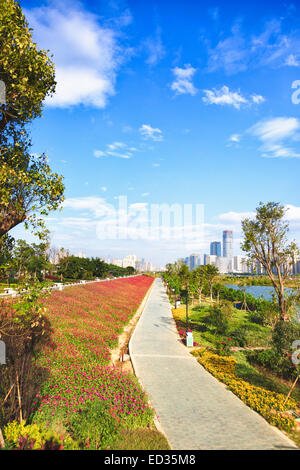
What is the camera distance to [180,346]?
15.4m

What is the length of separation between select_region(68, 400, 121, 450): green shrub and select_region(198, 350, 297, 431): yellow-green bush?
4.67 m

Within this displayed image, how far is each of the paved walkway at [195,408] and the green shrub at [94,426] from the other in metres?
1.48

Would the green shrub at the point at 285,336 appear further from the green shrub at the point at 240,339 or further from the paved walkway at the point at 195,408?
the green shrub at the point at 240,339

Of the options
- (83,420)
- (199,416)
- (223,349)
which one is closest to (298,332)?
(223,349)

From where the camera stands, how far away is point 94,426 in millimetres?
6582

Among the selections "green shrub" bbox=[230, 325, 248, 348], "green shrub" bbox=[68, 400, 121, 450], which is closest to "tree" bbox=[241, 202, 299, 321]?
"green shrub" bbox=[230, 325, 248, 348]

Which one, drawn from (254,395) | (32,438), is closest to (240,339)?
(254,395)

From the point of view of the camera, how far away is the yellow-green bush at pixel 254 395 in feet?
24.9

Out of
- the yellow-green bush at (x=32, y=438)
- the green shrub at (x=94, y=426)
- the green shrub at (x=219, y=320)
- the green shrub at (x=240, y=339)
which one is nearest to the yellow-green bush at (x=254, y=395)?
the green shrub at (x=240, y=339)

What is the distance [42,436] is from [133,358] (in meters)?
7.54

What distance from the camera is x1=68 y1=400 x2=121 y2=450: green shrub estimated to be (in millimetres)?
6062

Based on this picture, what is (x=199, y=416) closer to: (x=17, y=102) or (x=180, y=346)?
(x=180, y=346)

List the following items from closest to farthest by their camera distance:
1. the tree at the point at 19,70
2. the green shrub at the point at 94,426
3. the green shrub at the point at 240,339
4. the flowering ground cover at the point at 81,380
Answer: the tree at the point at 19,70, the green shrub at the point at 94,426, the flowering ground cover at the point at 81,380, the green shrub at the point at 240,339

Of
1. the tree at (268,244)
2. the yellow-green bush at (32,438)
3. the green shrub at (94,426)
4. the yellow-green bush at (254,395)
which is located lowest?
the yellow-green bush at (254,395)
